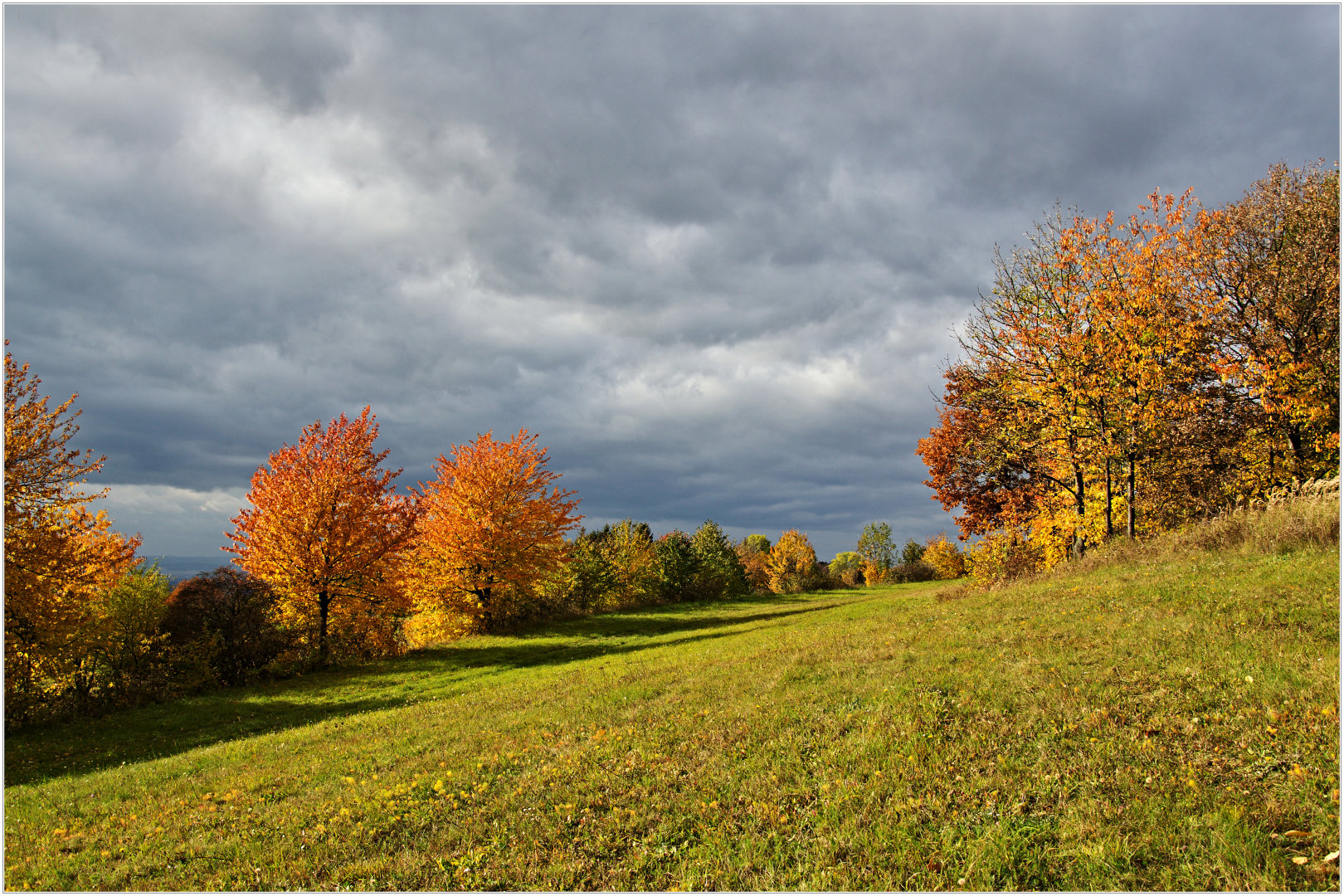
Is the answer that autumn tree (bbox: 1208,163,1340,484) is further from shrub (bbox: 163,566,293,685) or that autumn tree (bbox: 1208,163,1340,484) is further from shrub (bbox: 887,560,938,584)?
shrub (bbox: 887,560,938,584)

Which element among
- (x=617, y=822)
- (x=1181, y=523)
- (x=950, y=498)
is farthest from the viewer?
(x=950, y=498)

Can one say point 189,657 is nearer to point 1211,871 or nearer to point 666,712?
point 666,712

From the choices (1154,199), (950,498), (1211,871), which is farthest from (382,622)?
(1154,199)

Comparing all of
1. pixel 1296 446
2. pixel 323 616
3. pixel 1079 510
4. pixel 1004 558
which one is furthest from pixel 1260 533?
pixel 323 616

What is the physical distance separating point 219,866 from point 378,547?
22.0 metres

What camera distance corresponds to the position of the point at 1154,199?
20.7 metres

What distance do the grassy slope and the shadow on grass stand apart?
23.9 inches

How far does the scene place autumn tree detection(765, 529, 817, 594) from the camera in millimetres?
64688

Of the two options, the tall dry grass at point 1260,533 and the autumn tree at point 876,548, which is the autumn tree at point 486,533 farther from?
the autumn tree at point 876,548

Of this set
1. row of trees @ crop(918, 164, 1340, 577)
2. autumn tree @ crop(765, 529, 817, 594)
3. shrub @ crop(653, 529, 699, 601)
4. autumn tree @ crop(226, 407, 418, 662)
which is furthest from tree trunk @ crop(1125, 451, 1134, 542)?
autumn tree @ crop(765, 529, 817, 594)

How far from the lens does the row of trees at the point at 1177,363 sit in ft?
64.1

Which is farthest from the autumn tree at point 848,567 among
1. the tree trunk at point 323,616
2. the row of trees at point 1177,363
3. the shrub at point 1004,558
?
the tree trunk at point 323,616

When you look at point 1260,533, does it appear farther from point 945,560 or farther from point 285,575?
point 945,560

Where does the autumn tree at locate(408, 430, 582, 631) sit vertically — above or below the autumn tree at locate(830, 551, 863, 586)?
above
